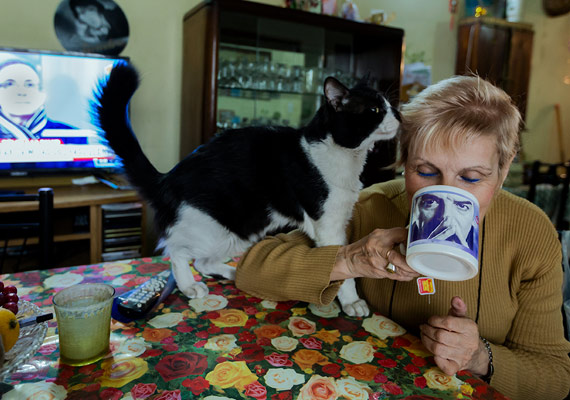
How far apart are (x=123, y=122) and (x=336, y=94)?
49cm

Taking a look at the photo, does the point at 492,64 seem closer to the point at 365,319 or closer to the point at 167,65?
the point at 167,65

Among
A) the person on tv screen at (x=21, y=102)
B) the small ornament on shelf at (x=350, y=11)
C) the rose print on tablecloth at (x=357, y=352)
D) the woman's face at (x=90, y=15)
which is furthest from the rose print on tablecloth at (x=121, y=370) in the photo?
the small ornament on shelf at (x=350, y=11)

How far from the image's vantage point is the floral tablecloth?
1.87ft

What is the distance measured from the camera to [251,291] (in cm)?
87

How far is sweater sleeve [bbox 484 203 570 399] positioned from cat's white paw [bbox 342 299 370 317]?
0.24 meters

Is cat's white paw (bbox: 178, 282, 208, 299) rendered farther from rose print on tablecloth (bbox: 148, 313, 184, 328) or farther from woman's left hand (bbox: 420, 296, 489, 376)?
woman's left hand (bbox: 420, 296, 489, 376)

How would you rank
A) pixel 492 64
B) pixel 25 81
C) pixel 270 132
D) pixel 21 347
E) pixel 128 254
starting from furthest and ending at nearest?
pixel 492 64
pixel 128 254
pixel 25 81
pixel 270 132
pixel 21 347

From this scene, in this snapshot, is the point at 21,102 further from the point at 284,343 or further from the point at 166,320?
the point at 284,343

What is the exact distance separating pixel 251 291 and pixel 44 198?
2.05 feet

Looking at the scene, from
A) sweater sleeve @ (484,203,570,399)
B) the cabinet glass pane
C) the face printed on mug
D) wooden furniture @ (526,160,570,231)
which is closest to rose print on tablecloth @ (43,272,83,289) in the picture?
the face printed on mug

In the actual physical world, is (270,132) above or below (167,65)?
below

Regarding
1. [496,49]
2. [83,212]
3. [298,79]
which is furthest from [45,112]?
[496,49]

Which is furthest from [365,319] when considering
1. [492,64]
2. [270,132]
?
[492,64]

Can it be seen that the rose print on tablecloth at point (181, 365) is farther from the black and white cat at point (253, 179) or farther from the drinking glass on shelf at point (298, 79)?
the drinking glass on shelf at point (298, 79)
